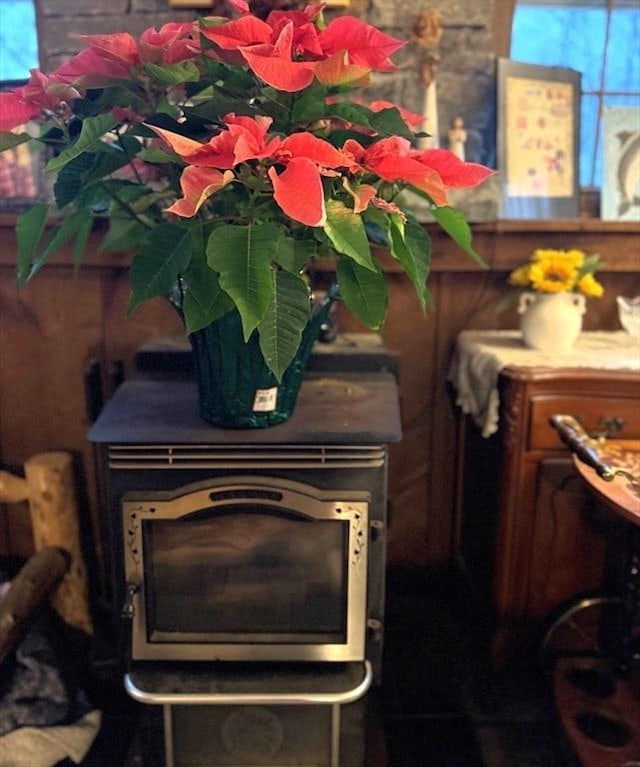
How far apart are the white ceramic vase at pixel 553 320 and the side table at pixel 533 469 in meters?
0.04

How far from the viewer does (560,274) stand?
1.72m

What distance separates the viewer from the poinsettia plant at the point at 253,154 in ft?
3.24

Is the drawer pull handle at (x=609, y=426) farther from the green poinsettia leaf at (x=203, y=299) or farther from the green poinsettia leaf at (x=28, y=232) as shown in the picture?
the green poinsettia leaf at (x=28, y=232)

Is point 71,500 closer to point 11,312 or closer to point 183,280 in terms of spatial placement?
point 11,312

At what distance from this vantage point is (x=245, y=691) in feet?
4.48

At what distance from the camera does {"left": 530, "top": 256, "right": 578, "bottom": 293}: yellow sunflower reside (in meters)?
1.70

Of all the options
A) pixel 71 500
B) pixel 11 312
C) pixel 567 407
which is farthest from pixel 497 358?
pixel 11 312

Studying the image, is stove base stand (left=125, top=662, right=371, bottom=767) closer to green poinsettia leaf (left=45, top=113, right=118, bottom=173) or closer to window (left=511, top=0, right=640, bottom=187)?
green poinsettia leaf (left=45, top=113, right=118, bottom=173)

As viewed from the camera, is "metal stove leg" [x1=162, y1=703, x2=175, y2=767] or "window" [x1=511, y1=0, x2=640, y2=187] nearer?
"metal stove leg" [x1=162, y1=703, x2=175, y2=767]

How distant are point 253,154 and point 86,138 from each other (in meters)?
0.28

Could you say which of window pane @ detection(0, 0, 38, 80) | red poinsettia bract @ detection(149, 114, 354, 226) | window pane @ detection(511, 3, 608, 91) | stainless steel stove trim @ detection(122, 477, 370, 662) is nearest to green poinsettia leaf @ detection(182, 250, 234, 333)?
red poinsettia bract @ detection(149, 114, 354, 226)

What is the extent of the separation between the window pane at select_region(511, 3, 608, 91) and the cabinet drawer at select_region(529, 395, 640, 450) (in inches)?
37.2

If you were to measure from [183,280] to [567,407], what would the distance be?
36.0 inches

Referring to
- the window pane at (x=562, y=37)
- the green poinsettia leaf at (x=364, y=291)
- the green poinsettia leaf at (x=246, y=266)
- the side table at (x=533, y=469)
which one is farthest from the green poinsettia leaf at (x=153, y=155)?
the window pane at (x=562, y=37)
